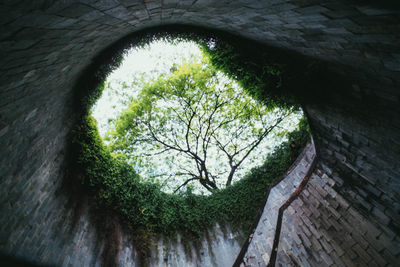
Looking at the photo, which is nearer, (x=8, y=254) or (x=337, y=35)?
(x=337, y=35)

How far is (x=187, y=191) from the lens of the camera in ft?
28.4

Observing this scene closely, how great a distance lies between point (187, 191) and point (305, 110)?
259 inches

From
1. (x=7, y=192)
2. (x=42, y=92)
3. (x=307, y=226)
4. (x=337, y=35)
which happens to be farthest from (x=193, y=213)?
(x=337, y=35)

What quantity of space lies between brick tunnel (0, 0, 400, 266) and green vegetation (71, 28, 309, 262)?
0.66m

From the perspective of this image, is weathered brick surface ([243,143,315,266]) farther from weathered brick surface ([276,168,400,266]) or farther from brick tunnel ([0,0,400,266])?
weathered brick surface ([276,168,400,266])

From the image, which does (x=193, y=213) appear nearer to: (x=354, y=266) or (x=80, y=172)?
(x=80, y=172)

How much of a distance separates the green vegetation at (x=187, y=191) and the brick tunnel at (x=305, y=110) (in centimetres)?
66

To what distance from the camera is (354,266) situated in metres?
3.16

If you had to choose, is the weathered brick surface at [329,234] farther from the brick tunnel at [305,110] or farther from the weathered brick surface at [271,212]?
the weathered brick surface at [271,212]

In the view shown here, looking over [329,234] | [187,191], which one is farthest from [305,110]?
[187,191]

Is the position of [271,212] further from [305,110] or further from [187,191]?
[187,191]

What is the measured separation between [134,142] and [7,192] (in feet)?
28.0

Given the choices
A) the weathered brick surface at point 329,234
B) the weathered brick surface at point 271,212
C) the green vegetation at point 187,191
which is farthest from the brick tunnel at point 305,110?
the green vegetation at point 187,191

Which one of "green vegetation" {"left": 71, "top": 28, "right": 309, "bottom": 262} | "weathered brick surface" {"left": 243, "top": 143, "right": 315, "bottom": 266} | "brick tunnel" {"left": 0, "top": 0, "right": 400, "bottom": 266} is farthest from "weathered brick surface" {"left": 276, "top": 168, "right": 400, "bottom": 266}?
"green vegetation" {"left": 71, "top": 28, "right": 309, "bottom": 262}
